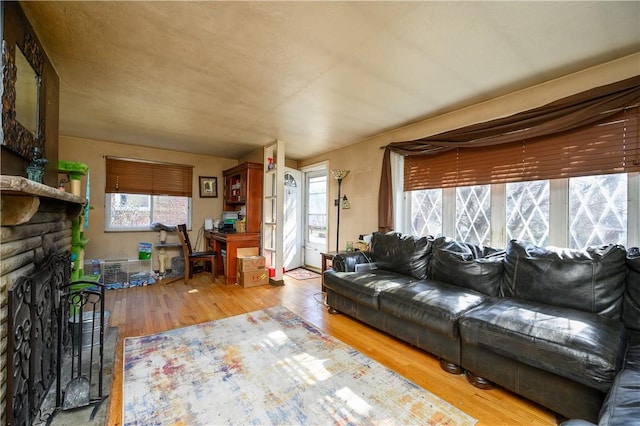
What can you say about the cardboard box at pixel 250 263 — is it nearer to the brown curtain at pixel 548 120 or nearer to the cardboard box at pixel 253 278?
the cardboard box at pixel 253 278

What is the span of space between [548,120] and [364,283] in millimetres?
2147

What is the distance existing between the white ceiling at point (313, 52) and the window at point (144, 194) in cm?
159

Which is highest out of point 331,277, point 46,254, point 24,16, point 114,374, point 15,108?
point 24,16

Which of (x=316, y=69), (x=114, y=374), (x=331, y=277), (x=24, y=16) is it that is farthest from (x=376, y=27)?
(x=114, y=374)

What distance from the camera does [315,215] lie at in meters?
5.39

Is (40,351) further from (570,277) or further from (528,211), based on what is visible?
(528,211)

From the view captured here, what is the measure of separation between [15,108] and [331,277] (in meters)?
2.69

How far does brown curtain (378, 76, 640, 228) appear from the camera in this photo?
6.39 ft

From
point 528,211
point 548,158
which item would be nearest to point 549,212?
point 528,211

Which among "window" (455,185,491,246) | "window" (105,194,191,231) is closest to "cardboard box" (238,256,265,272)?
"window" (105,194,191,231)

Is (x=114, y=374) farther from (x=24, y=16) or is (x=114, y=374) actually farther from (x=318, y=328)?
(x=24, y=16)

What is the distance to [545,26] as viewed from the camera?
65.9 inches

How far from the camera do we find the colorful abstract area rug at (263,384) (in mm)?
1526

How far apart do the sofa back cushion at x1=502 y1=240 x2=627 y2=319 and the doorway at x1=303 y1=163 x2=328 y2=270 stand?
3.19 m
